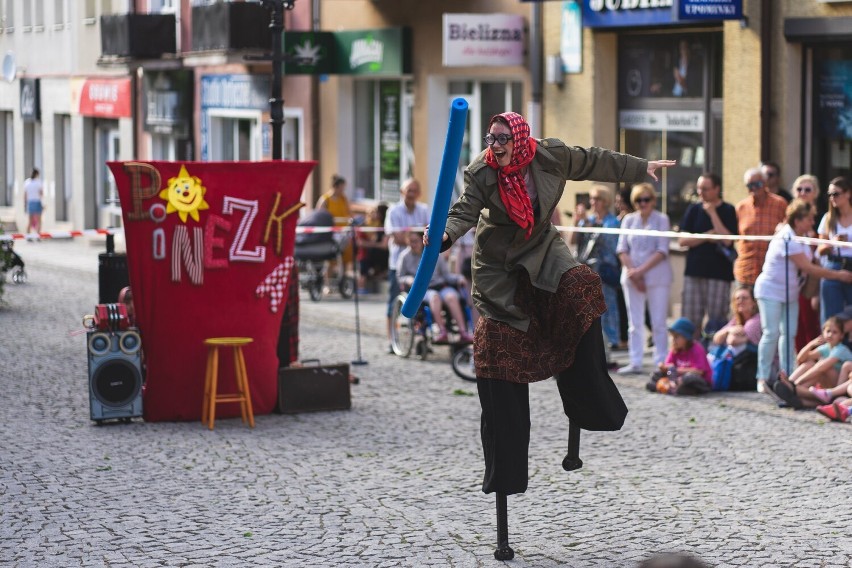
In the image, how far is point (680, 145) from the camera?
20.1 meters

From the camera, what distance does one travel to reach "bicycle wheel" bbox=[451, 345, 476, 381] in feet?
47.5

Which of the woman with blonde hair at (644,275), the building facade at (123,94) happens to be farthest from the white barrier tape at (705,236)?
the building facade at (123,94)

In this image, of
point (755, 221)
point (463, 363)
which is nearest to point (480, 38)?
point (463, 363)

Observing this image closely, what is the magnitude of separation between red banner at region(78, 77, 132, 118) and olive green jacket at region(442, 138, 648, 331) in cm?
2991

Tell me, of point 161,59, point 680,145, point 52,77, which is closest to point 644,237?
point 680,145

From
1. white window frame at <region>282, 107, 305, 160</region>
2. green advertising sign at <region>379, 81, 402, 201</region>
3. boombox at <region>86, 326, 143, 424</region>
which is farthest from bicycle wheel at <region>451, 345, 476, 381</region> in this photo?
white window frame at <region>282, 107, 305, 160</region>

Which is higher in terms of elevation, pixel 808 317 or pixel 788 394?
pixel 808 317

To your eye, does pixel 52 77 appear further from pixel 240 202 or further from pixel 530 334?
pixel 530 334

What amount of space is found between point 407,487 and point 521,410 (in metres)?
1.83

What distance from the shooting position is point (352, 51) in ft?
86.9

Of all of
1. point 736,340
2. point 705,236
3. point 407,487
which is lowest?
point 407,487

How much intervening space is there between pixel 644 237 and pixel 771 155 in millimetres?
3950

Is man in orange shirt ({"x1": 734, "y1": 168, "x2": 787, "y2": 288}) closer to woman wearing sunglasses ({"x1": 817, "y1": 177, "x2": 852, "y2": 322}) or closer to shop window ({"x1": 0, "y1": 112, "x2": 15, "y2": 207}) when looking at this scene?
woman wearing sunglasses ({"x1": 817, "y1": 177, "x2": 852, "y2": 322})

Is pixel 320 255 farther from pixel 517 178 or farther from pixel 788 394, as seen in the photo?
pixel 517 178
